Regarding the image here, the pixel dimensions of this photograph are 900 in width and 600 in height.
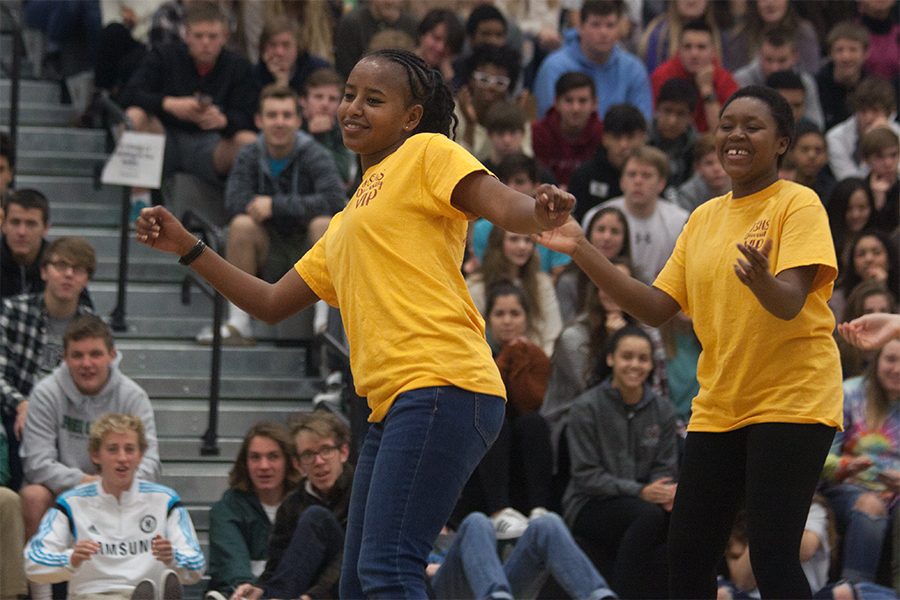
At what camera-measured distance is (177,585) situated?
699 centimetres

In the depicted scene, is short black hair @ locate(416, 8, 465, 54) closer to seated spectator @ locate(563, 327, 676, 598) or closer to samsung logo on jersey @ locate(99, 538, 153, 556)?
seated spectator @ locate(563, 327, 676, 598)

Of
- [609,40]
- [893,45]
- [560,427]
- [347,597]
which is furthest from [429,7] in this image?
[347,597]

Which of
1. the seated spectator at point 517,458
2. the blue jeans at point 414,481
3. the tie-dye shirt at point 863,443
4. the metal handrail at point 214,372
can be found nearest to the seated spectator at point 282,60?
the metal handrail at point 214,372

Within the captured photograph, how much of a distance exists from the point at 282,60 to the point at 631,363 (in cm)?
387

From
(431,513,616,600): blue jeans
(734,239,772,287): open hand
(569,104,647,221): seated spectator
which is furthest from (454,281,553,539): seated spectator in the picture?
(734,239,772,287): open hand

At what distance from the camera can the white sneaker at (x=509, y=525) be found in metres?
7.86

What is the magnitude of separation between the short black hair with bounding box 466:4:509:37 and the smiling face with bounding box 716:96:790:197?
642 centimetres

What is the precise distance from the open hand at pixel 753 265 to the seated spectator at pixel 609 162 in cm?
556

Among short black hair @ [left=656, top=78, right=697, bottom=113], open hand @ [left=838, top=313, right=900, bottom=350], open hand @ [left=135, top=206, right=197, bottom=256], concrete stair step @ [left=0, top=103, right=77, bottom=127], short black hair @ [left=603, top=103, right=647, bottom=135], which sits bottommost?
open hand @ [left=838, top=313, right=900, bottom=350]

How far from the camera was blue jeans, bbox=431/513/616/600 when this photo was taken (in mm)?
7324

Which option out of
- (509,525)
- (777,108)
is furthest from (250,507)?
(777,108)

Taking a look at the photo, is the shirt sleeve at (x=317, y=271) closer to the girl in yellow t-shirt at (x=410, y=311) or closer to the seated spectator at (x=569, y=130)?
the girl in yellow t-shirt at (x=410, y=311)

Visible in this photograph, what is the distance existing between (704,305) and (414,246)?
120cm

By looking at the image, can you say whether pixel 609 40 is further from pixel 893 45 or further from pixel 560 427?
pixel 560 427
